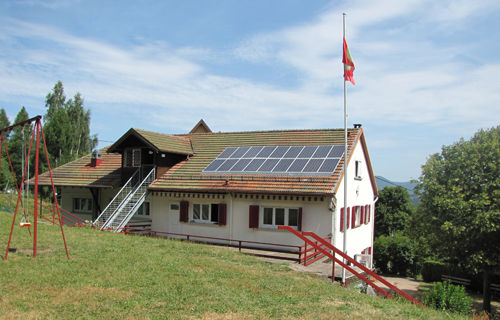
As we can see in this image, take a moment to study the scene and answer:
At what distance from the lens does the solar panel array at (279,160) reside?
20.8m

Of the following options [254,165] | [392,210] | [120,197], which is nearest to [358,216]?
[254,165]

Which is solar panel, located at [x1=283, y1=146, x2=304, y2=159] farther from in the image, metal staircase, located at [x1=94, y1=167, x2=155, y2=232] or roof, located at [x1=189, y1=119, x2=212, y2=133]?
roof, located at [x1=189, y1=119, x2=212, y2=133]

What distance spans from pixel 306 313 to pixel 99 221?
56.8 feet

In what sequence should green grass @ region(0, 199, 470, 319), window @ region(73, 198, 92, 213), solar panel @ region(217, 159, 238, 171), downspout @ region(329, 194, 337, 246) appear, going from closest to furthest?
green grass @ region(0, 199, 470, 319) → downspout @ region(329, 194, 337, 246) → solar panel @ region(217, 159, 238, 171) → window @ region(73, 198, 92, 213)

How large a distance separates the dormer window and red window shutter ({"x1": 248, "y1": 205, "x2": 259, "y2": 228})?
8481mm

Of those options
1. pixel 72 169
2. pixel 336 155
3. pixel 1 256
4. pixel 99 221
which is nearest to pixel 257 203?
pixel 336 155

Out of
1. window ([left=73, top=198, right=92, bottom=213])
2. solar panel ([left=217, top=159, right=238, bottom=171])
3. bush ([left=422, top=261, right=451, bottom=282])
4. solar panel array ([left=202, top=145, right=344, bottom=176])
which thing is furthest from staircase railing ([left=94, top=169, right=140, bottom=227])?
bush ([left=422, top=261, right=451, bottom=282])

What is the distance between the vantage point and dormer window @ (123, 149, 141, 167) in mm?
24566

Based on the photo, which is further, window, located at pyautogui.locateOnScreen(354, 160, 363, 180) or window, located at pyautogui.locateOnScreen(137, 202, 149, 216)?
window, located at pyautogui.locateOnScreen(137, 202, 149, 216)

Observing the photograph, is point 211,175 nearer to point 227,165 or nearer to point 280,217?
point 227,165

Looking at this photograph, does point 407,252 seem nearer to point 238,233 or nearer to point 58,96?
point 238,233

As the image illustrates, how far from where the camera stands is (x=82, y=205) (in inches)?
1088

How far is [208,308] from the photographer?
8.64m

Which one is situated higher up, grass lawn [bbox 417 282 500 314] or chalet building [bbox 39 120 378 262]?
chalet building [bbox 39 120 378 262]
